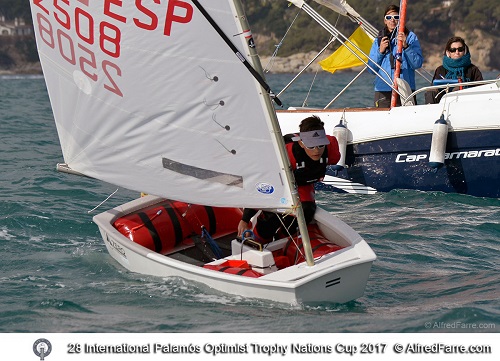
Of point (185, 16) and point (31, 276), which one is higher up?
point (185, 16)

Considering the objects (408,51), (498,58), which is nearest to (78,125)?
(408,51)

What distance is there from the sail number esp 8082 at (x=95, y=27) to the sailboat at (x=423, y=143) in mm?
4716

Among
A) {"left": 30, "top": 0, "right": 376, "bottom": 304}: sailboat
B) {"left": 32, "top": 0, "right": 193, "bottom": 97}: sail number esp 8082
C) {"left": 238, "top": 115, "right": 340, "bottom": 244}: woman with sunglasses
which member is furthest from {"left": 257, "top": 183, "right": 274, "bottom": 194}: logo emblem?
{"left": 32, "top": 0, "right": 193, "bottom": 97}: sail number esp 8082

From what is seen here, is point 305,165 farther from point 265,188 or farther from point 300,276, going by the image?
point 300,276

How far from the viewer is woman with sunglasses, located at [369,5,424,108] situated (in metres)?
12.4

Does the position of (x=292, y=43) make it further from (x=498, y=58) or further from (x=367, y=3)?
(x=498, y=58)

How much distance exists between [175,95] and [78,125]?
1.21 meters

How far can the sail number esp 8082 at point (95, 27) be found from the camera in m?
7.18

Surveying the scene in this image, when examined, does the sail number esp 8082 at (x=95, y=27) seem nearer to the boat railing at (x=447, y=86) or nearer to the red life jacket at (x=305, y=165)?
the red life jacket at (x=305, y=165)

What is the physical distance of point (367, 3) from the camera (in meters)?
93.2

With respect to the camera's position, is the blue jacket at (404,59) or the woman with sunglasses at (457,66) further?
the blue jacket at (404,59)

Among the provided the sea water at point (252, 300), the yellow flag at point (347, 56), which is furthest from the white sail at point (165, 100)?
the yellow flag at point (347, 56)

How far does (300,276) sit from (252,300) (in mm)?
434

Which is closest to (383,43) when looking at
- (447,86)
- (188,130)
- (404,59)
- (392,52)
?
(392,52)
